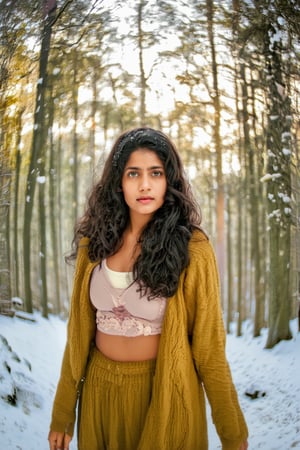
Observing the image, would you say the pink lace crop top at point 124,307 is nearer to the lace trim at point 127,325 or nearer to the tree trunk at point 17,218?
the lace trim at point 127,325

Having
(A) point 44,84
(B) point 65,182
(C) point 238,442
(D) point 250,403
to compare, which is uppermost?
(A) point 44,84

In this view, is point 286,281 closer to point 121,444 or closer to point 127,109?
point 121,444

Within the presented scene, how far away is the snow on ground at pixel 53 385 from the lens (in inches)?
49.2

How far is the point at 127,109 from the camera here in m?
1.87

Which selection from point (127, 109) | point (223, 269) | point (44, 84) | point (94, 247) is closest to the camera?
point (94, 247)

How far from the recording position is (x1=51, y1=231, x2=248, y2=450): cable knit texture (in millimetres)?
1007

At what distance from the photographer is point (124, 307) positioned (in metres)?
1.06

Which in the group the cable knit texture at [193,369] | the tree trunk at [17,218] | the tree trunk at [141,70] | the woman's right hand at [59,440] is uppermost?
the tree trunk at [141,70]

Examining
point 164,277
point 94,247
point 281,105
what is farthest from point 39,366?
point 281,105

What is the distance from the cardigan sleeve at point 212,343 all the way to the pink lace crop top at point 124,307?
4.1 inches

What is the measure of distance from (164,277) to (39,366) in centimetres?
81

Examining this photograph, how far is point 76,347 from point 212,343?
411 mm

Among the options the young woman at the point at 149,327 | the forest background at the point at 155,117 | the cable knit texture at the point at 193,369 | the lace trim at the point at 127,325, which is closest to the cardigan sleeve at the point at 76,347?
the young woman at the point at 149,327

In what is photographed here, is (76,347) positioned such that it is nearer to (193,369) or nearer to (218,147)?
(193,369)
